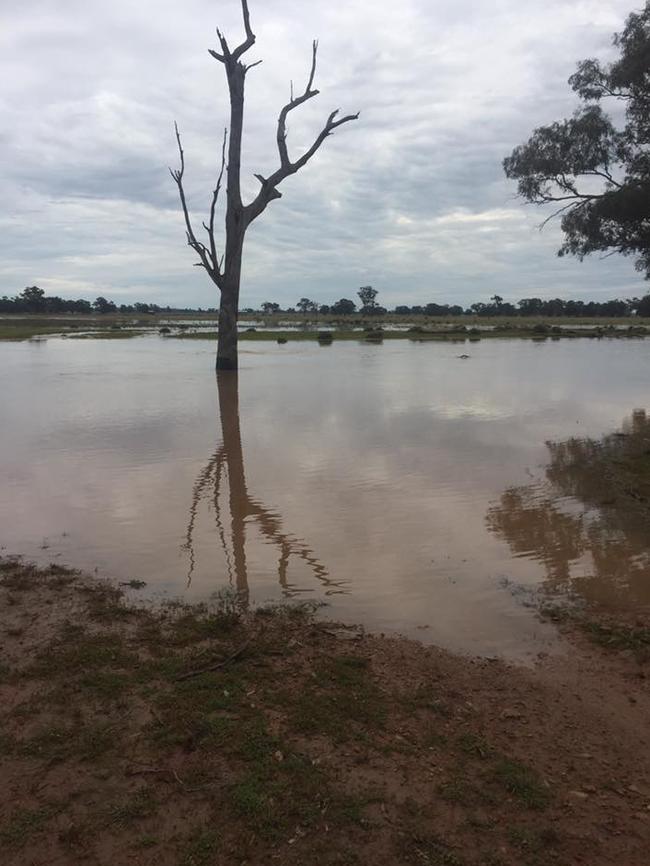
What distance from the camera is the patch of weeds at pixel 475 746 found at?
3.39 metres

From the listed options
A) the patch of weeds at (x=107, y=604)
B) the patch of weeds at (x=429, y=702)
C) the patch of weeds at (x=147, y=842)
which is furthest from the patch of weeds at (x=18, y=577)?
the patch of weeds at (x=429, y=702)

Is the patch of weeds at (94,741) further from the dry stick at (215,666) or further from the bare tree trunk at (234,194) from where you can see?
the bare tree trunk at (234,194)

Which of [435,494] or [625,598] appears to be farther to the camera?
[435,494]

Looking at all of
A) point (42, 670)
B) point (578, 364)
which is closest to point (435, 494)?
point (42, 670)

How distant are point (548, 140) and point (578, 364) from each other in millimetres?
17137

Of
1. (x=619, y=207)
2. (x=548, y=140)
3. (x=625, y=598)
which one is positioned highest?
(x=548, y=140)

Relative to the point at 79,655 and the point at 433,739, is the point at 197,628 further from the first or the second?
the point at 433,739

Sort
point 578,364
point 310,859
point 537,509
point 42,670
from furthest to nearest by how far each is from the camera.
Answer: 1. point 578,364
2. point 537,509
3. point 42,670
4. point 310,859

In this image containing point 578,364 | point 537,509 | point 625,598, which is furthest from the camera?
point 578,364

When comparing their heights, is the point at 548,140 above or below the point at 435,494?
above

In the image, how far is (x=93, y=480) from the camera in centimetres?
913

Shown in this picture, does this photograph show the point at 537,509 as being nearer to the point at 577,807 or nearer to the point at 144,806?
the point at 577,807

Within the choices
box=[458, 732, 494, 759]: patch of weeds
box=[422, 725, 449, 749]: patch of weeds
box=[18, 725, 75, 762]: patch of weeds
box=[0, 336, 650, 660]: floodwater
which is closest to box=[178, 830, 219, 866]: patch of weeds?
box=[18, 725, 75, 762]: patch of weeds

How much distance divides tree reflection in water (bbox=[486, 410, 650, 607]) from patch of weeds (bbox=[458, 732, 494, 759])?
2370 millimetres
